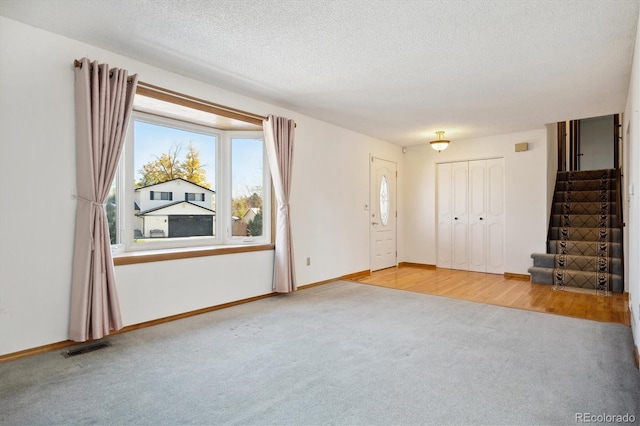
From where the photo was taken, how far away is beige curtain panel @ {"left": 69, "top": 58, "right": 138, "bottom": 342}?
2912 mm

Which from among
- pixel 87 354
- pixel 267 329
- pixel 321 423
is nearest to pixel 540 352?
A: pixel 321 423

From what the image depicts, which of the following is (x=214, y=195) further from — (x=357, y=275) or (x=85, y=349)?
(x=357, y=275)

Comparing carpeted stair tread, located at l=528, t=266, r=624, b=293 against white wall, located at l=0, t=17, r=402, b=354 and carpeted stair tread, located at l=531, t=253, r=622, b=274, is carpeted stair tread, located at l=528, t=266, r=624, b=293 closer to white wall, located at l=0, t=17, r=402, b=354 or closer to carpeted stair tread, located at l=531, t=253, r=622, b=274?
carpeted stair tread, located at l=531, t=253, r=622, b=274

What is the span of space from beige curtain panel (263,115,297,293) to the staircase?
4.04 metres

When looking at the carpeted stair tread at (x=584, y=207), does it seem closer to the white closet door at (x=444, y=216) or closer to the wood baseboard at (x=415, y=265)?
the white closet door at (x=444, y=216)

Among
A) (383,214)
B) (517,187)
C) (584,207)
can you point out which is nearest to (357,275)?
(383,214)

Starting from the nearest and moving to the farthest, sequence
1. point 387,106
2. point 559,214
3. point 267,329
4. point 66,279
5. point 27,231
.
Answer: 1. point 27,231
2. point 66,279
3. point 267,329
4. point 387,106
5. point 559,214

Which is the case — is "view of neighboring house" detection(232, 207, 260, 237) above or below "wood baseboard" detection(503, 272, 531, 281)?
above

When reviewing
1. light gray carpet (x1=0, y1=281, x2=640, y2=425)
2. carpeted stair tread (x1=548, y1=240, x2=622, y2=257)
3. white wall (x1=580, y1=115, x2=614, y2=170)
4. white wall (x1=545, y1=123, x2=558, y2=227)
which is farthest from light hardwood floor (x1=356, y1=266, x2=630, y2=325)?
white wall (x1=580, y1=115, x2=614, y2=170)

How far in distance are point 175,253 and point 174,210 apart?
2.12ft

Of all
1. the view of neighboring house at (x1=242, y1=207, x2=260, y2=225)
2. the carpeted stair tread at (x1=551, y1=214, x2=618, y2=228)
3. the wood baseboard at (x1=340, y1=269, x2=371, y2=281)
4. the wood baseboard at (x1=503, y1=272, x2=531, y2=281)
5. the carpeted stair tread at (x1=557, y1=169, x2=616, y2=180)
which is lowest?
the wood baseboard at (x1=503, y1=272, x2=531, y2=281)

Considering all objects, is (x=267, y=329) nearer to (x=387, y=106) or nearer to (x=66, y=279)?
(x=66, y=279)

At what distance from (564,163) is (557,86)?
484 centimetres

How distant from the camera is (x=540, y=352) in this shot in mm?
2832
